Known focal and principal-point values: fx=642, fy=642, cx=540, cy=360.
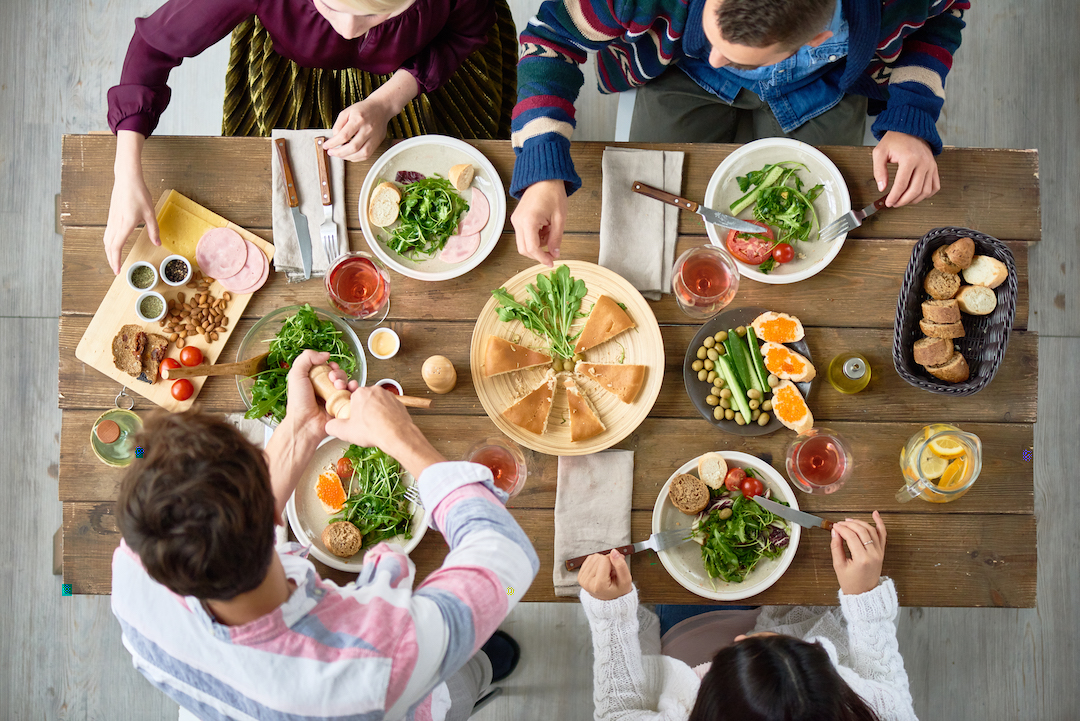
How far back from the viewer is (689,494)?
1.66 meters

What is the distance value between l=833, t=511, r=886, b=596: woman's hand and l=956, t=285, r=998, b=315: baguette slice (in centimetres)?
57

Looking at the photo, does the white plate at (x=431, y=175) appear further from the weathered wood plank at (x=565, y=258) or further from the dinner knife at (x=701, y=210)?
the dinner knife at (x=701, y=210)

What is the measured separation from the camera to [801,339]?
66.9 inches

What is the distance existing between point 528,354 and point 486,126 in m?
0.91

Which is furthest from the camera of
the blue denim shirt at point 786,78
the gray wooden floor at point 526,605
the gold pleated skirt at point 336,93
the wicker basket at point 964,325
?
the gray wooden floor at point 526,605

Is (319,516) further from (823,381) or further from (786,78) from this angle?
(786,78)

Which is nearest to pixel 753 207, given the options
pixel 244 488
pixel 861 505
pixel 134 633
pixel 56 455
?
pixel 861 505

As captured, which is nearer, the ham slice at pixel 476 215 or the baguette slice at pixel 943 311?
the baguette slice at pixel 943 311

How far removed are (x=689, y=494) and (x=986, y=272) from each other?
0.91 m

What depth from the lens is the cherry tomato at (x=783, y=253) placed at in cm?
172

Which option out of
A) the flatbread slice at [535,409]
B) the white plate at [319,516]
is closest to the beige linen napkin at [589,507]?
the flatbread slice at [535,409]

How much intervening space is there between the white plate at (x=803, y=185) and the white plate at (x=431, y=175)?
0.58 meters

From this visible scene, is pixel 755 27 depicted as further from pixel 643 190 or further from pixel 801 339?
pixel 801 339

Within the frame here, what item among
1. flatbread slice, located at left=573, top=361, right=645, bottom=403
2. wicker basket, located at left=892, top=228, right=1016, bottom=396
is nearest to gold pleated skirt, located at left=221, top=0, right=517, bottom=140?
flatbread slice, located at left=573, top=361, right=645, bottom=403
